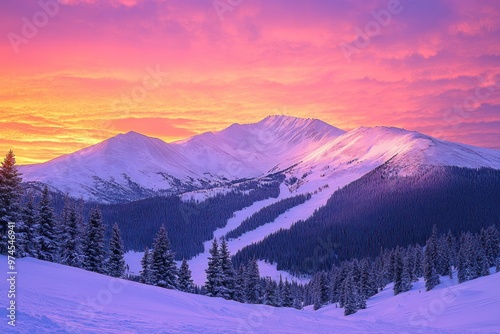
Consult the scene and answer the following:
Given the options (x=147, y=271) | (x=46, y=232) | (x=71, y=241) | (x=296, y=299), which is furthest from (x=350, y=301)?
(x=46, y=232)

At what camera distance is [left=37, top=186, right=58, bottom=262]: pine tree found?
141 feet

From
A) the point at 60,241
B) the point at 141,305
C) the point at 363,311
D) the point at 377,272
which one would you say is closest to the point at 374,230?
the point at 377,272

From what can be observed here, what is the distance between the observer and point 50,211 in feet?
143

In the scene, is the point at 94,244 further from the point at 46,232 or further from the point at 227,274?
the point at 227,274

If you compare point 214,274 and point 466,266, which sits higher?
point 466,266

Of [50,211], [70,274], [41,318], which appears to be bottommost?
[41,318]

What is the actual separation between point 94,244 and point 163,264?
27.4ft

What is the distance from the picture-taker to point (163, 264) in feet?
158

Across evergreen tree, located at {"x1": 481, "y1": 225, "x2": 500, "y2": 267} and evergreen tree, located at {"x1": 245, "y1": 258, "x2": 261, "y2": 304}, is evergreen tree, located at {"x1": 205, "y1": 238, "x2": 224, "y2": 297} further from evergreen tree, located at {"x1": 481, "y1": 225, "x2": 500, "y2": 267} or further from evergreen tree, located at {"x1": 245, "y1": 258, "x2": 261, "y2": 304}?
evergreen tree, located at {"x1": 481, "y1": 225, "x2": 500, "y2": 267}

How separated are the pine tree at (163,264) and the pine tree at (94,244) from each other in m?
6.07

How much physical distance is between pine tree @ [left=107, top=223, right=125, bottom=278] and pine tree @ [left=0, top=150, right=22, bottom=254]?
42.1 feet

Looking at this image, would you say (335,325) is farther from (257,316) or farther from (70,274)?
(70,274)

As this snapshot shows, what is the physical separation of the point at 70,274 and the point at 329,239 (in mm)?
152737

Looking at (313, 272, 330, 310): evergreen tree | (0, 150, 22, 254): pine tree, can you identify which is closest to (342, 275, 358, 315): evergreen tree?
(313, 272, 330, 310): evergreen tree
